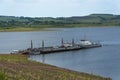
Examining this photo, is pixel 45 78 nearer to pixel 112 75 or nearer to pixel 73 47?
pixel 112 75

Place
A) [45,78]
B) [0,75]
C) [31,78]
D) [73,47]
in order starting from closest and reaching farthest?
[0,75], [31,78], [45,78], [73,47]

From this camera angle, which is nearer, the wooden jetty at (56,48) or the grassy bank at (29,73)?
the grassy bank at (29,73)

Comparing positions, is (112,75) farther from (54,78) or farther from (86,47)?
(86,47)

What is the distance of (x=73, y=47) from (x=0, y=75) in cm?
11490

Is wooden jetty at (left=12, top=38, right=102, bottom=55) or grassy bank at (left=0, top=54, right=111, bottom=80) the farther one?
wooden jetty at (left=12, top=38, right=102, bottom=55)

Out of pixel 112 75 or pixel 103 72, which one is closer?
pixel 112 75

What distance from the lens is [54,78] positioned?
41.4 metres

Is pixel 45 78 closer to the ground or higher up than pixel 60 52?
higher up

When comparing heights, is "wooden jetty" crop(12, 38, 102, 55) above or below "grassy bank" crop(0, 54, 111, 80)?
below

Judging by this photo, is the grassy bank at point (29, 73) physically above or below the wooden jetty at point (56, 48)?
above

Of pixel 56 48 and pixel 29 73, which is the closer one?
pixel 29 73

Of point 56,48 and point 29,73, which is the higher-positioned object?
point 29,73

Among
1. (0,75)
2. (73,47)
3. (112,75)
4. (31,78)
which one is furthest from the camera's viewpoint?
(73,47)

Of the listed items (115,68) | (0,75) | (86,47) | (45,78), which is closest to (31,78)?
(45,78)
